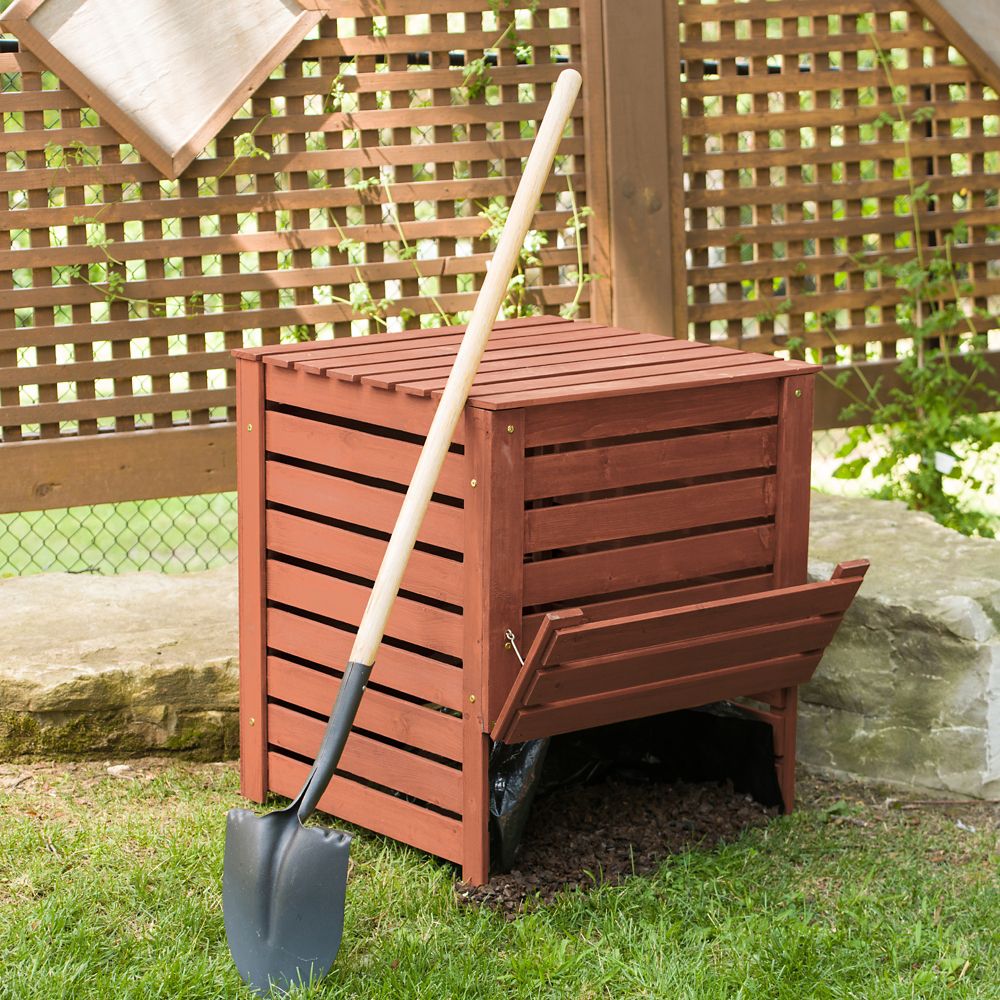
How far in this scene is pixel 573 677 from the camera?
275cm

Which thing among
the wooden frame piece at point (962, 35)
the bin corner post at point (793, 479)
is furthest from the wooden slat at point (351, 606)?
the wooden frame piece at point (962, 35)

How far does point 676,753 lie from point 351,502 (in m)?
1.04

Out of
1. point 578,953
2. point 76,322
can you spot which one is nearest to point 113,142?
point 76,322

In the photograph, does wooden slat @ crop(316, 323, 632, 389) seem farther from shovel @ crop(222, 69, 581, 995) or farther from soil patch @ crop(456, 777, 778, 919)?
soil patch @ crop(456, 777, 778, 919)

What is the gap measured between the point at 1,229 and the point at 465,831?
2.51m

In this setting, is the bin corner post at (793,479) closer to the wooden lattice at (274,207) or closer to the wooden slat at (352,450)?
the wooden slat at (352,450)

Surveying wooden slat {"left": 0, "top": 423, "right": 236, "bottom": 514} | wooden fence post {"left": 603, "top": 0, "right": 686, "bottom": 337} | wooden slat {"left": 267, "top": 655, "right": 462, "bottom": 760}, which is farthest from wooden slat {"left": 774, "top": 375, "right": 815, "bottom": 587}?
wooden slat {"left": 0, "top": 423, "right": 236, "bottom": 514}

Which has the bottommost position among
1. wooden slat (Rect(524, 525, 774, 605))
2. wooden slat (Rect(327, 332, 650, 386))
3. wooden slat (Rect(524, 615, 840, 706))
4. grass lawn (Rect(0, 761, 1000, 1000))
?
grass lawn (Rect(0, 761, 1000, 1000))

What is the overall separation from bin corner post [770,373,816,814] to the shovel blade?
3.72 feet

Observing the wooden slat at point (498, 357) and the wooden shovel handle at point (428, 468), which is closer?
the wooden shovel handle at point (428, 468)

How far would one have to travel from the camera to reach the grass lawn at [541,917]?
2.65 metres

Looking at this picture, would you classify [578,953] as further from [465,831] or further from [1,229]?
[1,229]

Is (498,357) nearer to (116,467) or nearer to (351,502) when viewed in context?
(351,502)

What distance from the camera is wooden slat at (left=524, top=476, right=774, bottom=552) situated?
281 cm
